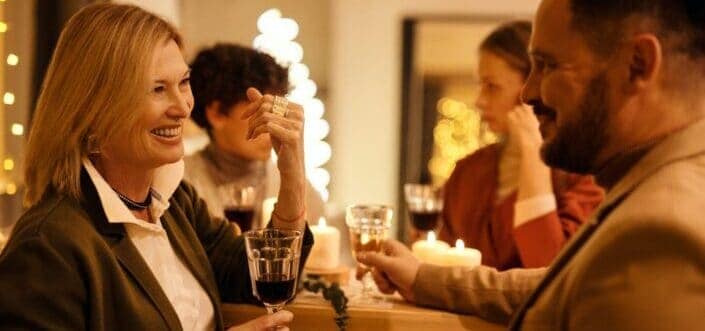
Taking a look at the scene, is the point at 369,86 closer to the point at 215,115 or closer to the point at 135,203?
the point at 215,115

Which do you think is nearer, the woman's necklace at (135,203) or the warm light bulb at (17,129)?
the woman's necklace at (135,203)

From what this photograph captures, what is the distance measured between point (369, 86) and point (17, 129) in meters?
3.35

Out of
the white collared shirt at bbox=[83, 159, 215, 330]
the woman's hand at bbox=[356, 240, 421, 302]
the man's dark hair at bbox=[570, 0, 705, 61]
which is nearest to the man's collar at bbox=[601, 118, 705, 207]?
the man's dark hair at bbox=[570, 0, 705, 61]

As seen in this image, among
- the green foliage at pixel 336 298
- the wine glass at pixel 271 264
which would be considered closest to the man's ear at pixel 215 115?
the green foliage at pixel 336 298

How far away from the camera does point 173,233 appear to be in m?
1.61

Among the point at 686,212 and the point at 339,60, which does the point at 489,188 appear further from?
the point at 339,60

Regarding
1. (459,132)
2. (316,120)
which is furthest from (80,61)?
(459,132)

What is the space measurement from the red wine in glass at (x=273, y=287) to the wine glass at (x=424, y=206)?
797 millimetres

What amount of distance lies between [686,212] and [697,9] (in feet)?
1.10

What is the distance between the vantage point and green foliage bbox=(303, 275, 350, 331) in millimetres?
1537

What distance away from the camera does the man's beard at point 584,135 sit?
121 cm

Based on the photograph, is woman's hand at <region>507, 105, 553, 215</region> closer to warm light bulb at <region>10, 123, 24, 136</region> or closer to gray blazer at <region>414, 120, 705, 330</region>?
gray blazer at <region>414, 120, 705, 330</region>

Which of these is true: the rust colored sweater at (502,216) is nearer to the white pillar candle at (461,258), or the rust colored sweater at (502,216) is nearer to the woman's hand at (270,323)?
the white pillar candle at (461,258)

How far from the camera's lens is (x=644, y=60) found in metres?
1.16
